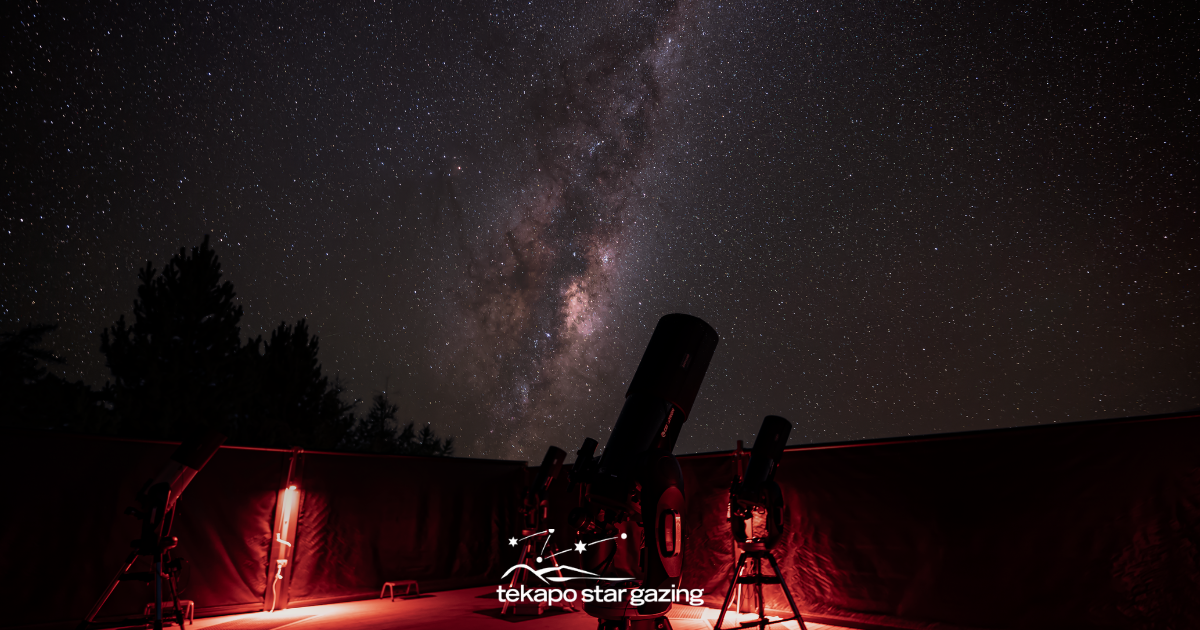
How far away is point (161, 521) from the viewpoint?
234 inches

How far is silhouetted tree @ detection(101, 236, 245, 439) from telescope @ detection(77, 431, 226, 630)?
14.9m

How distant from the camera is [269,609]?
9.25 m

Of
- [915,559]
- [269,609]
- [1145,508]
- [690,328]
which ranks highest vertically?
[690,328]

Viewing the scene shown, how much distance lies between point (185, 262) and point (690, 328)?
80.4ft

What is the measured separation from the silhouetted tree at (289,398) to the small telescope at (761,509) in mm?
20794

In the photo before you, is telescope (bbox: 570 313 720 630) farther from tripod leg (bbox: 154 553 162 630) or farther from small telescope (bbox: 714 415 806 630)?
tripod leg (bbox: 154 553 162 630)

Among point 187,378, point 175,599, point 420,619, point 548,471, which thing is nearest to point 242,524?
point 420,619

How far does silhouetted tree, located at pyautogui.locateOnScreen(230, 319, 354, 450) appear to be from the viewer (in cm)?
2234

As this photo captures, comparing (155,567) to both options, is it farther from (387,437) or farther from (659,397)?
(387,437)

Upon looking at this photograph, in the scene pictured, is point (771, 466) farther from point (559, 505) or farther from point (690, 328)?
point (559, 505)

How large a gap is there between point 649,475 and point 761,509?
122 inches

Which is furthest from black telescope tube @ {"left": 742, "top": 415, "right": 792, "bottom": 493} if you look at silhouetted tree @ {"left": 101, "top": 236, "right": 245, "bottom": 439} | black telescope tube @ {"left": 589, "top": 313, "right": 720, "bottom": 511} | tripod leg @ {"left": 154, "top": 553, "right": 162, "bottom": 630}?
silhouetted tree @ {"left": 101, "top": 236, "right": 245, "bottom": 439}

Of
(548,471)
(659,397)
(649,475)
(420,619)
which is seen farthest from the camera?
(548,471)

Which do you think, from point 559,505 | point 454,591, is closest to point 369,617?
point 454,591
